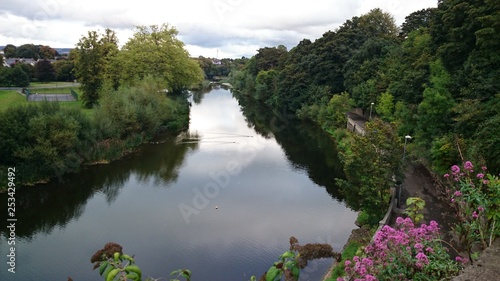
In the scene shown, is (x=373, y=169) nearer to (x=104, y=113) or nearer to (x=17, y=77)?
(x=104, y=113)

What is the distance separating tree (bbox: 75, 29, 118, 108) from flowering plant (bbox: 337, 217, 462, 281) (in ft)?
142

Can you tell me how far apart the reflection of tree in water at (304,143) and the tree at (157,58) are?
37.6ft

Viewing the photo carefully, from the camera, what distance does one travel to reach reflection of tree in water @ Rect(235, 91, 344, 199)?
93.2ft

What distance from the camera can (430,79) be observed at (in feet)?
81.3

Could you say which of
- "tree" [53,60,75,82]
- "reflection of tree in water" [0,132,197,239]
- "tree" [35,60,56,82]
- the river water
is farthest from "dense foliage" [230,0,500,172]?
"tree" [35,60,56,82]

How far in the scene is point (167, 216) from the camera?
20.0 m

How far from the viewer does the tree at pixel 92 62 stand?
4431 cm

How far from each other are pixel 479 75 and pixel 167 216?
732 inches

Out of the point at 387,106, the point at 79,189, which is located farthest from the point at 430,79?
the point at 79,189

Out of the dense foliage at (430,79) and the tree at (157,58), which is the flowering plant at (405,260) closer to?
the dense foliage at (430,79)

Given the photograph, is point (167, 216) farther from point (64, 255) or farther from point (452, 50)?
point (452, 50)

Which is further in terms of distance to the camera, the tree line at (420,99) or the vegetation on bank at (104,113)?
the vegetation on bank at (104,113)

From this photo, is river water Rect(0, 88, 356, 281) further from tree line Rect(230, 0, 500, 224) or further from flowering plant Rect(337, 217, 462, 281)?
flowering plant Rect(337, 217, 462, 281)

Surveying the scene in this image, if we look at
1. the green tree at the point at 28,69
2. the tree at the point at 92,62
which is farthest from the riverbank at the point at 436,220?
the green tree at the point at 28,69
